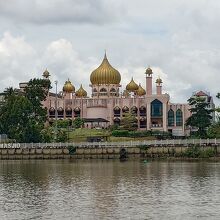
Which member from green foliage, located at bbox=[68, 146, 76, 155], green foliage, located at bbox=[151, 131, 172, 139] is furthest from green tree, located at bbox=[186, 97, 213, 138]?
green foliage, located at bbox=[68, 146, 76, 155]

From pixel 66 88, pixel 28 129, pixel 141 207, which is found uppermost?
pixel 66 88

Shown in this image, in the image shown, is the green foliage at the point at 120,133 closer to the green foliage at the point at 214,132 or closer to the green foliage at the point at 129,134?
the green foliage at the point at 129,134

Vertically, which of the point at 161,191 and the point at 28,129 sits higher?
the point at 28,129

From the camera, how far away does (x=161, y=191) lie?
4953 cm

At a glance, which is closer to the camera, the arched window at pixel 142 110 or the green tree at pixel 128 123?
the green tree at pixel 128 123

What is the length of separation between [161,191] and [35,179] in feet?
54.9

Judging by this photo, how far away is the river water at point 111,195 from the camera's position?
127 feet

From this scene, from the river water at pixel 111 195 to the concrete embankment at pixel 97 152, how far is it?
27945 millimetres

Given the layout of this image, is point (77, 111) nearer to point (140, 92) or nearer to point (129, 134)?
point (140, 92)

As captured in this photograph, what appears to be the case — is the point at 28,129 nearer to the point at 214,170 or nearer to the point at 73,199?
the point at 214,170

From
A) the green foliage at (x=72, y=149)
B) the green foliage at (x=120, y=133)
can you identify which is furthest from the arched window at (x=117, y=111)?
the green foliage at (x=72, y=149)

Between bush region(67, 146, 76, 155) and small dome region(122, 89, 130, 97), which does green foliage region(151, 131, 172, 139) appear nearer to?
small dome region(122, 89, 130, 97)

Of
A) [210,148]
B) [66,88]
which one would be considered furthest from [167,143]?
[66,88]

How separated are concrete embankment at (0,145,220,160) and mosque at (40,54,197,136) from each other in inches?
1545
